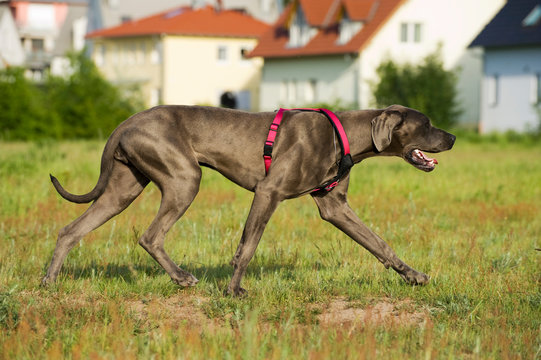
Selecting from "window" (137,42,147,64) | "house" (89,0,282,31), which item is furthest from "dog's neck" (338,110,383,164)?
"house" (89,0,282,31)

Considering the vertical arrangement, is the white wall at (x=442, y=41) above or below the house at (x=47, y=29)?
below

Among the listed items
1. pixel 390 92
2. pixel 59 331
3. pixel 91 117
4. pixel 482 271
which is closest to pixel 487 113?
pixel 390 92

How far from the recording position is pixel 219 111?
24.3ft

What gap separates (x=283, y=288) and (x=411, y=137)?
171cm

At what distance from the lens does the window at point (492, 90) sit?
43.2m

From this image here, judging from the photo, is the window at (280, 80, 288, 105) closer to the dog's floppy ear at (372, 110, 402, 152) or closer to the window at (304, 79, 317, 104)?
the window at (304, 79, 317, 104)

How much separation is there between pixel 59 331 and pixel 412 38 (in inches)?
1743

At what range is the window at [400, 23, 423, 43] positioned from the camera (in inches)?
1896

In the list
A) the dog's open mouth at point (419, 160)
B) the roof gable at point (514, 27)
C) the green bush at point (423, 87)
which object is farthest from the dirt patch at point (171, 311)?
the green bush at point (423, 87)

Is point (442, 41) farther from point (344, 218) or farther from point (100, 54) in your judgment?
point (344, 218)

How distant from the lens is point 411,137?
24.9 ft

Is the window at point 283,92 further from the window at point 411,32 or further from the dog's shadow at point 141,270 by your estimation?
the dog's shadow at point 141,270

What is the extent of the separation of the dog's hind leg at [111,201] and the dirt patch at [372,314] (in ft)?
6.50

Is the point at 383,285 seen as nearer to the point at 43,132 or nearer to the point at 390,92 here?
the point at 43,132
